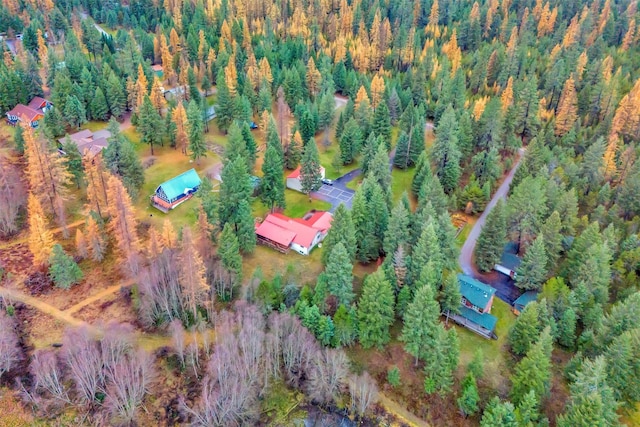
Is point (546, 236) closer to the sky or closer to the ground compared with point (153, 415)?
closer to the sky

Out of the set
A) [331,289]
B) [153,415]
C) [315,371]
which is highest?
[331,289]

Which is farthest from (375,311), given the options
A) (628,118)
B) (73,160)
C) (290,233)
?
(628,118)

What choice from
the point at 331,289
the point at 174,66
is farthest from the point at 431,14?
the point at 331,289

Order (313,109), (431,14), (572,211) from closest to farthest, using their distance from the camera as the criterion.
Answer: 1. (572,211)
2. (313,109)
3. (431,14)

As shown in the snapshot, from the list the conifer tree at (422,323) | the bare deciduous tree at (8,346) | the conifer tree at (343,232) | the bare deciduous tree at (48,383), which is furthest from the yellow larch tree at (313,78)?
the bare deciduous tree at (48,383)

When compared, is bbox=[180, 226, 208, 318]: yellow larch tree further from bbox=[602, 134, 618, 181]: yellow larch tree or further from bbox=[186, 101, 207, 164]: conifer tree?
bbox=[602, 134, 618, 181]: yellow larch tree

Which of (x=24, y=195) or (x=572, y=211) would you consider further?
(x=24, y=195)

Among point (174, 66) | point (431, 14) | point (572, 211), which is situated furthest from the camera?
point (431, 14)

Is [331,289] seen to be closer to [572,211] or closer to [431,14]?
[572,211]
